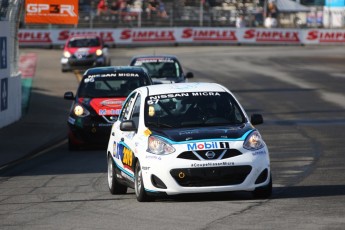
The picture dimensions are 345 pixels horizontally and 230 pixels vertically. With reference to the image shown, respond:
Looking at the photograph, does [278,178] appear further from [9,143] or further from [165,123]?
[9,143]

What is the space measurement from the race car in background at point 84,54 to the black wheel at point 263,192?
1239 inches

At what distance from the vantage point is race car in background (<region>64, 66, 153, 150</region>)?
64.2 ft

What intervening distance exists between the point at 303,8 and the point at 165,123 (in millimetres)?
51236

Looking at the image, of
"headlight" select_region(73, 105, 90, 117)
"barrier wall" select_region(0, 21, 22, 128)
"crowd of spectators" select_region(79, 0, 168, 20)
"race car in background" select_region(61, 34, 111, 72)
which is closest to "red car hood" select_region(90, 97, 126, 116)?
"headlight" select_region(73, 105, 90, 117)

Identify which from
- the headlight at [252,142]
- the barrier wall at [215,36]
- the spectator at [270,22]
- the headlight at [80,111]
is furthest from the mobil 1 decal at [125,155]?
the spectator at [270,22]

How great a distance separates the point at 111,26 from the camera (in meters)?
61.0

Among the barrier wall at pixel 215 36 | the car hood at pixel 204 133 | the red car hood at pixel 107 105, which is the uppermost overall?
the car hood at pixel 204 133

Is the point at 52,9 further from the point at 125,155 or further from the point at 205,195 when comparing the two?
the point at 205,195

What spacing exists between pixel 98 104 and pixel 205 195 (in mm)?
7482

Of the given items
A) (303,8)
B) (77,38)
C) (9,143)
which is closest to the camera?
(9,143)

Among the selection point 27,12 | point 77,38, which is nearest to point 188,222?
point 27,12

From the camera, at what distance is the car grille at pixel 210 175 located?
11641 millimetres

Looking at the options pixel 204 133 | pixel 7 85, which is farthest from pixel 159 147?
pixel 7 85

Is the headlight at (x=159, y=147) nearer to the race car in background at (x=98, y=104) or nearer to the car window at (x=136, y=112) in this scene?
the car window at (x=136, y=112)
